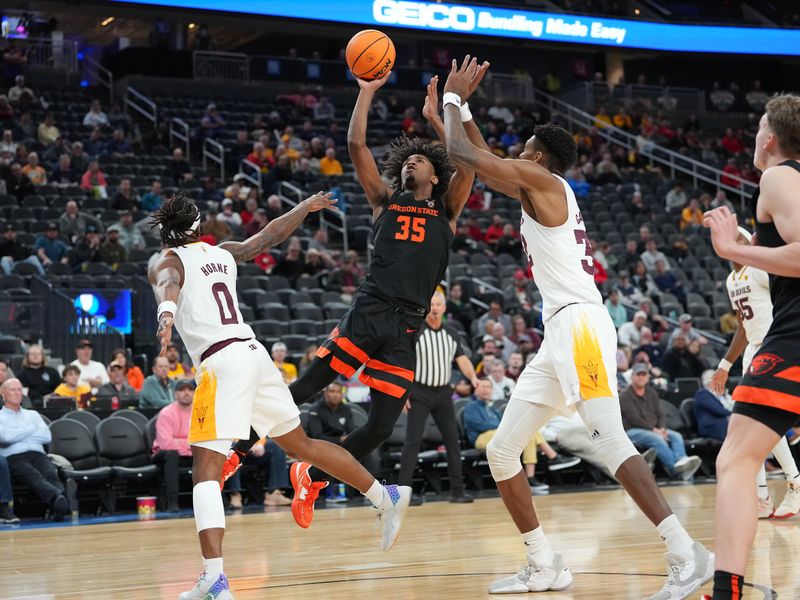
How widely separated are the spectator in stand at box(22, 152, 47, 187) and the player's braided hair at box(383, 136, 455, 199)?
12242 millimetres

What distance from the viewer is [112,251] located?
15.1 metres

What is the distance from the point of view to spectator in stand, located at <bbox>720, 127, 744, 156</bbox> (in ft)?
91.2

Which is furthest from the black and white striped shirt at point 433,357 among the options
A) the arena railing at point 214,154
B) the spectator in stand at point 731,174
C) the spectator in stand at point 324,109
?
the spectator in stand at point 731,174

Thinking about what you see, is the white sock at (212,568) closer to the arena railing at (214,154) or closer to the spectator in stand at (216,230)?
the spectator in stand at (216,230)

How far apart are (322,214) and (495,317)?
5247 mm

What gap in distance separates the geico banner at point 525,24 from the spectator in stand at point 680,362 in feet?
41.2

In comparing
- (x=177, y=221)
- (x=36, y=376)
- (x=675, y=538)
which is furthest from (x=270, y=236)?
(x=36, y=376)

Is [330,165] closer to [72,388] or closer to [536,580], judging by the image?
[72,388]

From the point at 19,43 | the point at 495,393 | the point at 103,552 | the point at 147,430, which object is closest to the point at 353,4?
the point at 19,43

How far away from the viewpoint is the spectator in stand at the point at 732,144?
91.2 ft

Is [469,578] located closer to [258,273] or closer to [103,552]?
[103,552]

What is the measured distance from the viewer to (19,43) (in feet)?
76.2

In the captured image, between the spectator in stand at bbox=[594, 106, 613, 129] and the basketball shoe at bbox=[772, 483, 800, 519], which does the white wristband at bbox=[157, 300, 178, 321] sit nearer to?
the basketball shoe at bbox=[772, 483, 800, 519]

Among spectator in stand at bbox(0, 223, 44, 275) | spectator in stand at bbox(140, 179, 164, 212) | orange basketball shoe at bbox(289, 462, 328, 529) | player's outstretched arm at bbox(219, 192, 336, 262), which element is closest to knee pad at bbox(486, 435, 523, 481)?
orange basketball shoe at bbox(289, 462, 328, 529)
